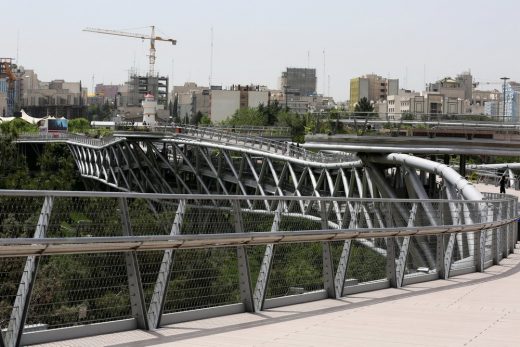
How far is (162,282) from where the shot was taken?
10.6 metres

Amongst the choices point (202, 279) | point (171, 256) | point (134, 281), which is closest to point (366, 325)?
point (202, 279)

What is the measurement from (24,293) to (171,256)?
6.80 feet

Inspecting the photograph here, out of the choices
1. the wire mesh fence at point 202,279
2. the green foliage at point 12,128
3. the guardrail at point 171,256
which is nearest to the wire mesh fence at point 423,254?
the guardrail at point 171,256

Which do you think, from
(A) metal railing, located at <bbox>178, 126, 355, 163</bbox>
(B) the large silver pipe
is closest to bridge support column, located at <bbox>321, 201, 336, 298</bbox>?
(B) the large silver pipe

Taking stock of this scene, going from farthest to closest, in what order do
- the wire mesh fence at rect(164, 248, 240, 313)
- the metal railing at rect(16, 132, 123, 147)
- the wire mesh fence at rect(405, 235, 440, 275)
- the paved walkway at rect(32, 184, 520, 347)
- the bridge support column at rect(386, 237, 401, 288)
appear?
the metal railing at rect(16, 132, 123, 147) < the wire mesh fence at rect(405, 235, 440, 275) < the bridge support column at rect(386, 237, 401, 288) < the wire mesh fence at rect(164, 248, 240, 313) < the paved walkway at rect(32, 184, 520, 347)

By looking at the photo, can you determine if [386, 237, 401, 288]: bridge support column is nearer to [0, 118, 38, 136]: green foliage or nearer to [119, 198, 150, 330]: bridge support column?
[119, 198, 150, 330]: bridge support column

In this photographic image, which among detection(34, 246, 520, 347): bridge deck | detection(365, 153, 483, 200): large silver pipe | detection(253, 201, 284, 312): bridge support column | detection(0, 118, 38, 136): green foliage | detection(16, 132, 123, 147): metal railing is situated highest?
detection(253, 201, 284, 312): bridge support column

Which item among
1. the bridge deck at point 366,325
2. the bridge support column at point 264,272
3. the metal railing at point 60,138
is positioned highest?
the bridge support column at point 264,272

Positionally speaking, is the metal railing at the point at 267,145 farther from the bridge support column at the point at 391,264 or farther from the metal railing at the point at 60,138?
the bridge support column at the point at 391,264

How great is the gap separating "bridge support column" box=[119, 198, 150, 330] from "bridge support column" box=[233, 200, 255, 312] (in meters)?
1.76

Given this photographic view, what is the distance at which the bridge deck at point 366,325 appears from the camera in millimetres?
9922

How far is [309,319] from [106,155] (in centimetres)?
11286

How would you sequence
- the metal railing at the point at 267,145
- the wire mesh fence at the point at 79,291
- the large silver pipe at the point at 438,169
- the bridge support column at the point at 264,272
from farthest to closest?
the metal railing at the point at 267,145 < the large silver pipe at the point at 438,169 < the bridge support column at the point at 264,272 < the wire mesh fence at the point at 79,291

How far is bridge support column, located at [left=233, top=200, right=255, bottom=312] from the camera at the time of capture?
→ 11.8m
